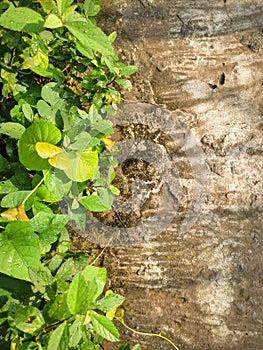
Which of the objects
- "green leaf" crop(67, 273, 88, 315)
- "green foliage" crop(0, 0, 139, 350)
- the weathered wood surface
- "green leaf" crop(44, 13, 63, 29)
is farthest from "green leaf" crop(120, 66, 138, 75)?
"green leaf" crop(67, 273, 88, 315)

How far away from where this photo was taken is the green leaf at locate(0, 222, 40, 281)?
1141 millimetres

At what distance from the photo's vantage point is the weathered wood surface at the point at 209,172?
1.48m

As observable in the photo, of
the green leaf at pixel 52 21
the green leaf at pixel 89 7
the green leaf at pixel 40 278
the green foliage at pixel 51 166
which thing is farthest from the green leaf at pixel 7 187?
the green leaf at pixel 89 7

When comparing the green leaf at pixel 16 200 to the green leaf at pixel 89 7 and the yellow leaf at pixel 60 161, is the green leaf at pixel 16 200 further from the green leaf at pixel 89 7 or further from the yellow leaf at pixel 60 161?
the green leaf at pixel 89 7

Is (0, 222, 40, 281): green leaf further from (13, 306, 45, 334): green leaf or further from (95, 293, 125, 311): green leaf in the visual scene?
(95, 293, 125, 311): green leaf

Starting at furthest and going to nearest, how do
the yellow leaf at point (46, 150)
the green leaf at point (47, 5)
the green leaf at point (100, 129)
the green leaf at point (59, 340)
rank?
1. the green leaf at point (100, 129)
2. the green leaf at point (47, 5)
3. the yellow leaf at point (46, 150)
4. the green leaf at point (59, 340)

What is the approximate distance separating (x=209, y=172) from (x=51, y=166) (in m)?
0.53

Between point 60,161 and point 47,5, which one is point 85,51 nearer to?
point 47,5

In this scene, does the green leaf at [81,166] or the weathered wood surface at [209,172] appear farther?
the weathered wood surface at [209,172]

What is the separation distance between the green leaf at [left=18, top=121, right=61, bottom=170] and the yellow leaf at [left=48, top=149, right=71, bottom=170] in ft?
0.08

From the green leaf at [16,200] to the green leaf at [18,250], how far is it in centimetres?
8

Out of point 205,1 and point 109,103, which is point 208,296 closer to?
point 109,103

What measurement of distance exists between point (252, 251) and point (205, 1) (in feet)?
2.78

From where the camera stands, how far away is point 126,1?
1.64 metres
